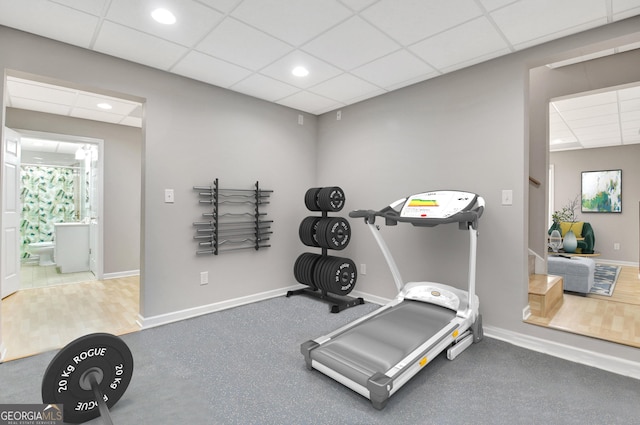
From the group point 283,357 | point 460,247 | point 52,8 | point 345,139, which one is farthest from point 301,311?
point 52,8

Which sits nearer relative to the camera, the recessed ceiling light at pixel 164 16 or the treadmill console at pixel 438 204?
the recessed ceiling light at pixel 164 16

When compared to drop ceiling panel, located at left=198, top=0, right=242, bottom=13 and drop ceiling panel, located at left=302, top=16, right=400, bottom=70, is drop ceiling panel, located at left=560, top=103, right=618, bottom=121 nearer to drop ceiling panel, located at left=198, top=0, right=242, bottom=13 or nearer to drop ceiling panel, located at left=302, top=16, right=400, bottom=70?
drop ceiling panel, located at left=302, top=16, right=400, bottom=70

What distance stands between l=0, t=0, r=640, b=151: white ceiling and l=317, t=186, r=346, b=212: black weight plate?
1248 mm

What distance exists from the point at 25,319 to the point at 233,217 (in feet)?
7.80

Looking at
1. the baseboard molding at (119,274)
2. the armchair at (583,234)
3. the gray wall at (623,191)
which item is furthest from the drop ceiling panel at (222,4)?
the gray wall at (623,191)

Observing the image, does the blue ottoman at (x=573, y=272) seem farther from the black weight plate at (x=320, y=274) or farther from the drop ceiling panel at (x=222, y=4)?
the drop ceiling panel at (x=222, y=4)

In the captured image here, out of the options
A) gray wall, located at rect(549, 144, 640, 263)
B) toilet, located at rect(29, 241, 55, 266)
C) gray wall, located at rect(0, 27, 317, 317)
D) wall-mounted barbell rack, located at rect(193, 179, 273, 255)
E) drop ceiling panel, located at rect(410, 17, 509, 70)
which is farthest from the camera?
gray wall, located at rect(549, 144, 640, 263)

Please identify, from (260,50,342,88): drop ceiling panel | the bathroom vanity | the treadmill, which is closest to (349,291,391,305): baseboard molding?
the treadmill

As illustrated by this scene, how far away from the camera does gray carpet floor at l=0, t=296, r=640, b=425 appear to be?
186 centimetres

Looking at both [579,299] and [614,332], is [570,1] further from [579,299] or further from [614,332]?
[579,299]

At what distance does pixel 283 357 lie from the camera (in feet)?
8.41

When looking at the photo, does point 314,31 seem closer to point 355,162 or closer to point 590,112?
point 355,162

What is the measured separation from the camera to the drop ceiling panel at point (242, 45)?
2474mm

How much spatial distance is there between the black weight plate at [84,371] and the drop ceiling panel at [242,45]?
228 centimetres
